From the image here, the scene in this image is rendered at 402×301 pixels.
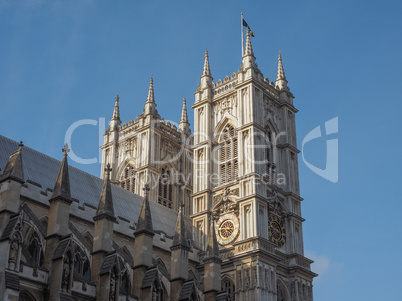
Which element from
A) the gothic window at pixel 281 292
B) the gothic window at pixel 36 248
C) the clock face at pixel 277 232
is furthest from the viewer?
the clock face at pixel 277 232

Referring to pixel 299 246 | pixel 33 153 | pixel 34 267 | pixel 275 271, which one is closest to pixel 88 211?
pixel 33 153

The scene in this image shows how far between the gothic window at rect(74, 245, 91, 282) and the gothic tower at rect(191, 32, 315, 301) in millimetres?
11845

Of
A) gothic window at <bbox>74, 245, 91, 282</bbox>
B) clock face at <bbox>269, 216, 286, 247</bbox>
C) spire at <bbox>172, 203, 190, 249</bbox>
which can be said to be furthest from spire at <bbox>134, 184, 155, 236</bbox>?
clock face at <bbox>269, 216, 286, 247</bbox>

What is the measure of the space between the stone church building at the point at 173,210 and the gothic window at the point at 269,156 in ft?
0.33

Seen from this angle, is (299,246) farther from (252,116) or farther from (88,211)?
(88,211)

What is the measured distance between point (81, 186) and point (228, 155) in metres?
12.3

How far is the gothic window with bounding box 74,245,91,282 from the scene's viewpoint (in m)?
37.0

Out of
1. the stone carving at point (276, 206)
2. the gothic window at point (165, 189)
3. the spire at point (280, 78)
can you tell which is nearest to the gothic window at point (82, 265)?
the stone carving at point (276, 206)

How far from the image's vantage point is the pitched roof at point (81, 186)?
4233 cm

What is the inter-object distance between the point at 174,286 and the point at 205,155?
52.2 feet

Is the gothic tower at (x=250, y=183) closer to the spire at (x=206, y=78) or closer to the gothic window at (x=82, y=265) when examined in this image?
the spire at (x=206, y=78)

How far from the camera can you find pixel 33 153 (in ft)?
146

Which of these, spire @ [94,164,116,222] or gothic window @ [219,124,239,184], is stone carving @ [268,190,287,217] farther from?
spire @ [94,164,116,222]

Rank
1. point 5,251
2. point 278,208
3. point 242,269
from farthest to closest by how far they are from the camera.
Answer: point 278,208
point 242,269
point 5,251
